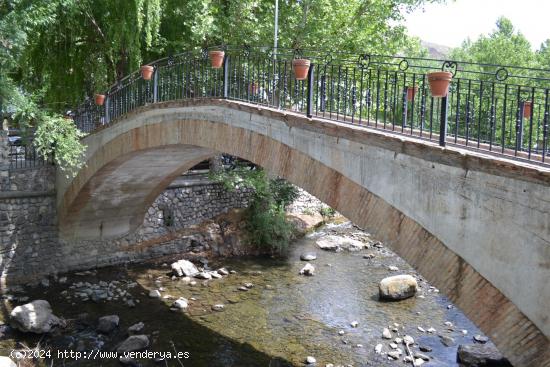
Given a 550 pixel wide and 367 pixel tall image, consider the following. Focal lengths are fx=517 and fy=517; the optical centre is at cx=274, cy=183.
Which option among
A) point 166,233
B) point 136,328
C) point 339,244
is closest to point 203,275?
point 166,233

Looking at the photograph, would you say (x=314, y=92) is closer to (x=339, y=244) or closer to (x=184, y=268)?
(x=184, y=268)

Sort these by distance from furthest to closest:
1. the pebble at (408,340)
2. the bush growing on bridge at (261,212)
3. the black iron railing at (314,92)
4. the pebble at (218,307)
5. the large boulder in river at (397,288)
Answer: the bush growing on bridge at (261,212), the large boulder in river at (397,288), the pebble at (218,307), the pebble at (408,340), the black iron railing at (314,92)

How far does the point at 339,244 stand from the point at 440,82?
996 centimetres

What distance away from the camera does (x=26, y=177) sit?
11547 mm

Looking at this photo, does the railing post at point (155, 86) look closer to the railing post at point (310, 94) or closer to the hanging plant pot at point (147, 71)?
the hanging plant pot at point (147, 71)

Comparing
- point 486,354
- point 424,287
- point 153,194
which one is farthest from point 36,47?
point 486,354

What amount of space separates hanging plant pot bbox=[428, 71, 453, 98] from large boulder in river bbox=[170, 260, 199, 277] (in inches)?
333

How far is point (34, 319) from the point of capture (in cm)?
891

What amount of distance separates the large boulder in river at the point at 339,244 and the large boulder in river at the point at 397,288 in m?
3.43

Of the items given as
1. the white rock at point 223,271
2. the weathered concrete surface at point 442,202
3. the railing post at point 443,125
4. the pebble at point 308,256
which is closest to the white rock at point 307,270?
the pebble at point 308,256

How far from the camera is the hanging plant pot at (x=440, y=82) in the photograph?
448cm

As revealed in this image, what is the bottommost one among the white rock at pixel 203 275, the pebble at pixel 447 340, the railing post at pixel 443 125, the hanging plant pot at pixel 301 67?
the white rock at pixel 203 275

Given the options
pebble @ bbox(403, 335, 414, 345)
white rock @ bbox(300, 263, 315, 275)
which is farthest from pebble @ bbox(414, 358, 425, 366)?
white rock @ bbox(300, 263, 315, 275)

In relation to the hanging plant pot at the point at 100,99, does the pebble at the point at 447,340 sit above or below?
below
